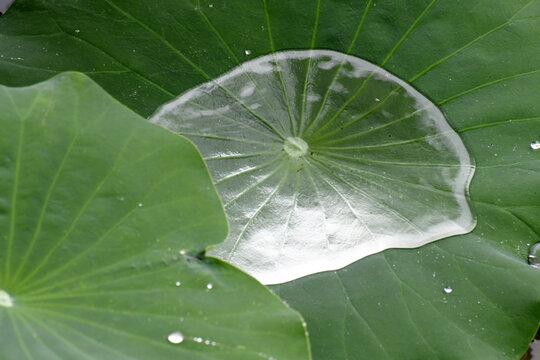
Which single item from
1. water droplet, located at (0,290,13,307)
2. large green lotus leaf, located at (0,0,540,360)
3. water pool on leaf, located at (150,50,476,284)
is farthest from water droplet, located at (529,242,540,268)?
water droplet, located at (0,290,13,307)

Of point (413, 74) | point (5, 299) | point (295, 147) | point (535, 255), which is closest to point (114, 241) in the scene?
point (5, 299)

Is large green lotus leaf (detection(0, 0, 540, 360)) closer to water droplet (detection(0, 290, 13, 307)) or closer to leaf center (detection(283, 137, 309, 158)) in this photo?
leaf center (detection(283, 137, 309, 158))

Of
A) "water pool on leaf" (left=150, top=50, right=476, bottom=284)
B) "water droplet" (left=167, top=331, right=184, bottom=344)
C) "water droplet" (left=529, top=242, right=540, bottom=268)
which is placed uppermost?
"water pool on leaf" (left=150, top=50, right=476, bottom=284)

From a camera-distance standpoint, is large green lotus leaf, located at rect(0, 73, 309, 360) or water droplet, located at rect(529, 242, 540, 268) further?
water droplet, located at rect(529, 242, 540, 268)

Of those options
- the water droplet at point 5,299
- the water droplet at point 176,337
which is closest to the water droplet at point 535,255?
the water droplet at point 176,337

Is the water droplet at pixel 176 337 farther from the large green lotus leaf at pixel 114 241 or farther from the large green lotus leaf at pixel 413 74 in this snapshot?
the large green lotus leaf at pixel 413 74
